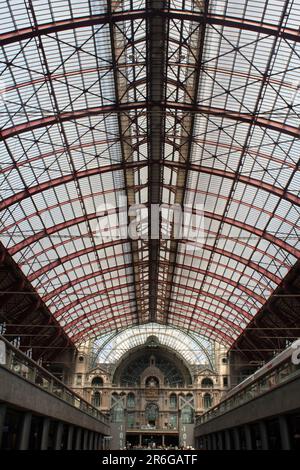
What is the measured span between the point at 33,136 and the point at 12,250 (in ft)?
46.0

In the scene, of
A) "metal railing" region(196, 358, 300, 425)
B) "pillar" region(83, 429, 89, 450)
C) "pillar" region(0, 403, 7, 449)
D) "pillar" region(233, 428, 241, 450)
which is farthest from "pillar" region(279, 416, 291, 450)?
"pillar" region(83, 429, 89, 450)

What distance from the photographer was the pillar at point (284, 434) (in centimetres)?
1997

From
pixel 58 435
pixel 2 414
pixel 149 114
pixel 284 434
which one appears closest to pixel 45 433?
pixel 58 435

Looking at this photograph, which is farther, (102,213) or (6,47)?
(102,213)

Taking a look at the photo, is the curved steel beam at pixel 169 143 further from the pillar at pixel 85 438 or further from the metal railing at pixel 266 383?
the pillar at pixel 85 438

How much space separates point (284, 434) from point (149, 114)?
2466 cm

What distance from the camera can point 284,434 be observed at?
20.3 metres

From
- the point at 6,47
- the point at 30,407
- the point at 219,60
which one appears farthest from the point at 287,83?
the point at 30,407

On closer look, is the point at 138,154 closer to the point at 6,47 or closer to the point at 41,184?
the point at 41,184

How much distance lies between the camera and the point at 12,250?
4553cm

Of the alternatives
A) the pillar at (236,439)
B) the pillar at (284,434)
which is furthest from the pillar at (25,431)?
the pillar at (236,439)

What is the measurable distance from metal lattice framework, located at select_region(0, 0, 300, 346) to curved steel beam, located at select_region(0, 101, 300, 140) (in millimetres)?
86

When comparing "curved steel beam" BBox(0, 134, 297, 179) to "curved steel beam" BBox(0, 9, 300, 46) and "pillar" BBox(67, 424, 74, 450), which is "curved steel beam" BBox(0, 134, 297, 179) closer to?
"curved steel beam" BBox(0, 9, 300, 46)

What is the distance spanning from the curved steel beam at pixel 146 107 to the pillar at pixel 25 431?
63.2 feet
